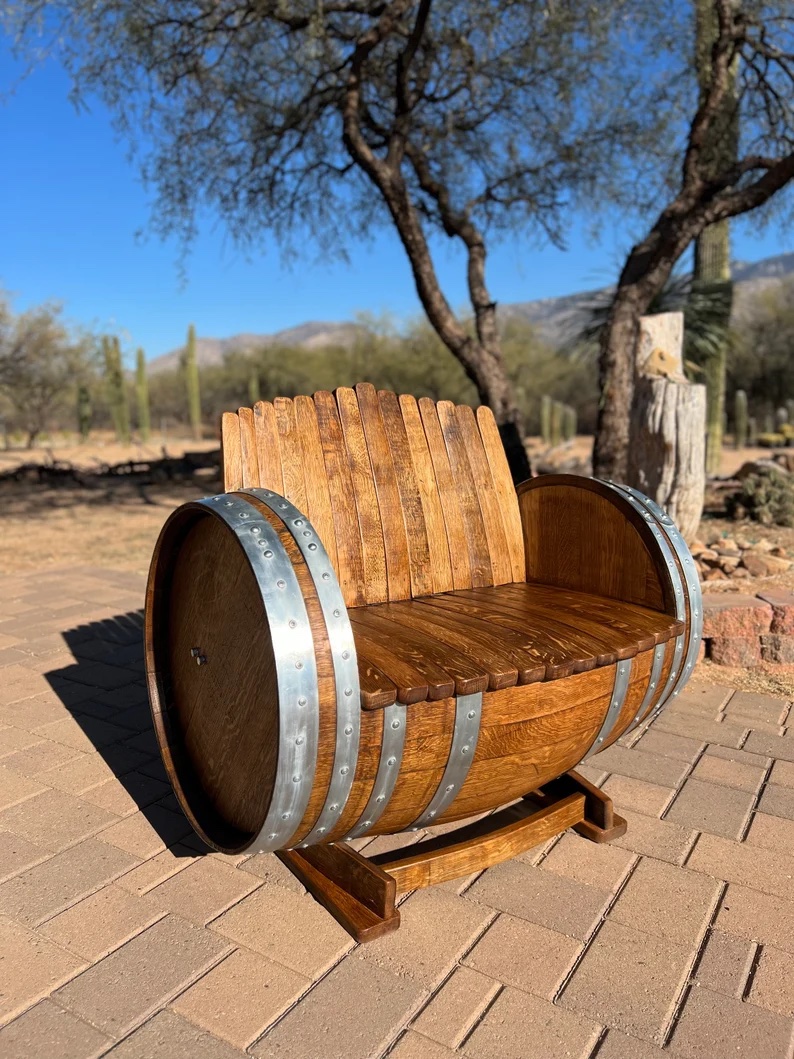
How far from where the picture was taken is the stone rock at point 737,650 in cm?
383

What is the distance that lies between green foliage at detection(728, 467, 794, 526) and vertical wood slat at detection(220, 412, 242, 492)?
5260 mm

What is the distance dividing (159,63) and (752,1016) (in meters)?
7.64

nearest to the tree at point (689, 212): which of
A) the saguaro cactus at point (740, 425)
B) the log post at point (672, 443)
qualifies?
the log post at point (672, 443)

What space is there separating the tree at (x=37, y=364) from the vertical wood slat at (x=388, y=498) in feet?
88.5

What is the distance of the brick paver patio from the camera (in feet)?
5.23

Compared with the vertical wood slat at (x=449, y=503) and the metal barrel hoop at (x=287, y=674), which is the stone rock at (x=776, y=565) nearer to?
the vertical wood slat at (x=449, y=503)

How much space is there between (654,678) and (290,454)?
1.23 metres

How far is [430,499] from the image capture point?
8.81ft

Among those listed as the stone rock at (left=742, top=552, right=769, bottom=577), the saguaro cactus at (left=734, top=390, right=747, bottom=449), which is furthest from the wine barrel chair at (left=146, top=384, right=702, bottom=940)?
the saguaro cactus at (left=734, top=390, right=747, bottom=449)

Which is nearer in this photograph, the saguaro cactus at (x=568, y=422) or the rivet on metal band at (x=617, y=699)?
the rivet on metal band at (x=617, y=699)

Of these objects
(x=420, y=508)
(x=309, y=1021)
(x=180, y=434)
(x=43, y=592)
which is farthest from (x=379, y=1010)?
(x=180, y=434)

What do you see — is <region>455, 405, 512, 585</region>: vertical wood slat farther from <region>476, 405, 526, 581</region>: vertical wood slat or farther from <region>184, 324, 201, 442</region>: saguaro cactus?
<region>184, 324, 201, 442</region>: saguaro cactus

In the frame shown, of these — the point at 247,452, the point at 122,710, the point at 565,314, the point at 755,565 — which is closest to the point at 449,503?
the point at 247,452

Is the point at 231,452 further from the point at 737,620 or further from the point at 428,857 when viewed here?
the point at 737,620
